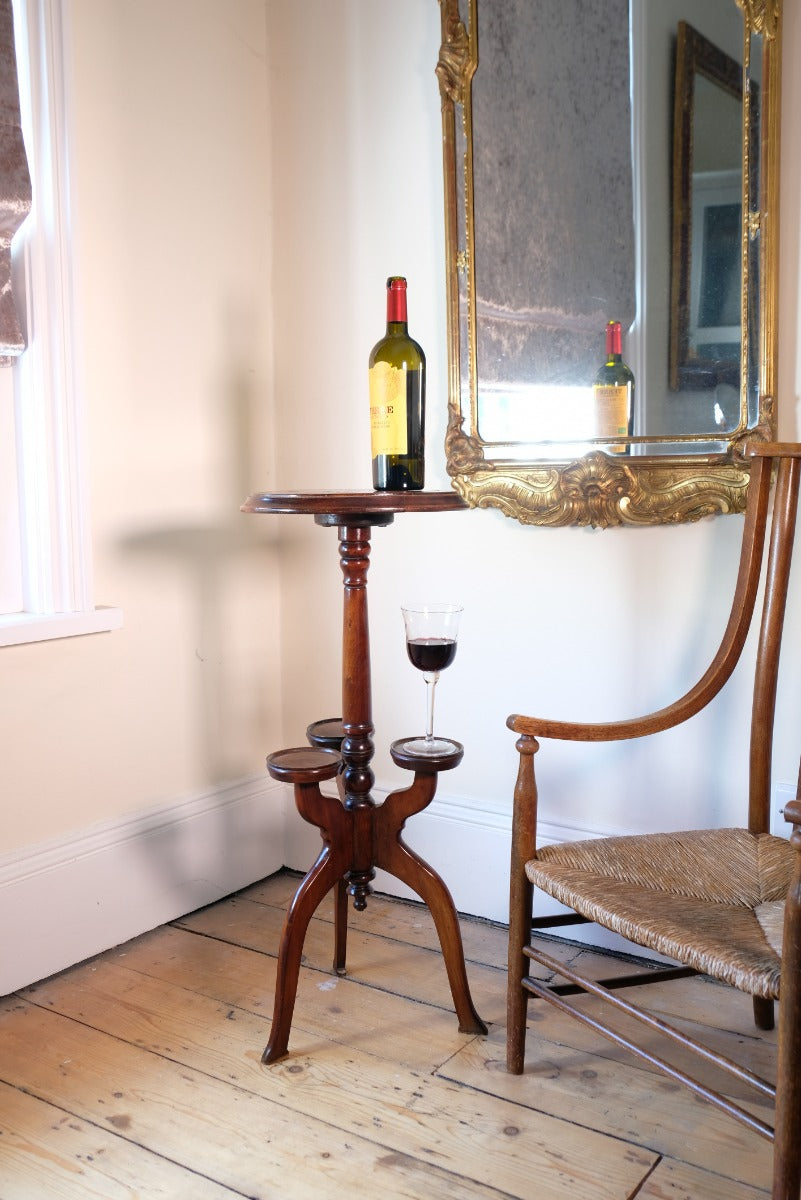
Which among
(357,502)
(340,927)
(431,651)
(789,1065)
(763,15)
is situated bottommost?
(340,927)

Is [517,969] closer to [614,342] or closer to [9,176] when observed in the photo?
[614,342]

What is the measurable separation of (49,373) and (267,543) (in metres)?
0.73

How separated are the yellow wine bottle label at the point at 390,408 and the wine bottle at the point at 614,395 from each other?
0.45 meters

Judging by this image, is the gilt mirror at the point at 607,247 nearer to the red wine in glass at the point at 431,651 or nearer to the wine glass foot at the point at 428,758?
the red wine in glass at the point at 431,651

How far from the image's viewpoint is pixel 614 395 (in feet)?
6.63

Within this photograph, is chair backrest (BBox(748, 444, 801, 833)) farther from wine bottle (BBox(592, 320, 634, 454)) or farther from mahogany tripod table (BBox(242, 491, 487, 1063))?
mahogany tripod table (BBox(242, 491, 487, 1063))

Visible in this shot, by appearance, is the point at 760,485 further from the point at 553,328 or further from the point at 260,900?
the point at 260,900

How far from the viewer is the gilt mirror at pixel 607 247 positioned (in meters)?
1.87

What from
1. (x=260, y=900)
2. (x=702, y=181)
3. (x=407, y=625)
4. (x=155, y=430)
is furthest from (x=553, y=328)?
(x=260, y=900)

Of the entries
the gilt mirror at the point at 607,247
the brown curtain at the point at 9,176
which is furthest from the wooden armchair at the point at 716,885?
the brown curtain at the point at 9,176

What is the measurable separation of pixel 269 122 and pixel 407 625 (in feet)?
4.65

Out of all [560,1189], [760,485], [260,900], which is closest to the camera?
[560,1189]

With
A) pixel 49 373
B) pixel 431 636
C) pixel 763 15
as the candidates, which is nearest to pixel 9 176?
pixel 49 373

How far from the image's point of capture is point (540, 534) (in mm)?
2209
